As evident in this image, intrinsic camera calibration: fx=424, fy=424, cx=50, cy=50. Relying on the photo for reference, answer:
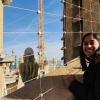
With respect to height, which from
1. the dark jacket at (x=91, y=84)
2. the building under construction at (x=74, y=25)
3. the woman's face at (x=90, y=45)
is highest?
the building under construction at (x=74, y=25)

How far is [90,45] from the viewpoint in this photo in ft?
4.14

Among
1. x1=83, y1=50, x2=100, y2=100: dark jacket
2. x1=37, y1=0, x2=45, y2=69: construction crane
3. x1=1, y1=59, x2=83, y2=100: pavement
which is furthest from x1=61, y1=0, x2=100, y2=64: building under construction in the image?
x1=83, y1=50, x2=100, y2=100: dark jacket

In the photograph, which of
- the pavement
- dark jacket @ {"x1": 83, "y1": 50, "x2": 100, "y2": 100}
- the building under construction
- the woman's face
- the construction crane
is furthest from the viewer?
the building under construction

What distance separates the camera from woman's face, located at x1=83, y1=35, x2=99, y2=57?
1248mm

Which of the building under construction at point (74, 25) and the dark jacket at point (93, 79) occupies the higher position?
the building under construction at point (74, 25)

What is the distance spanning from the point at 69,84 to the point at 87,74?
0.14 metres

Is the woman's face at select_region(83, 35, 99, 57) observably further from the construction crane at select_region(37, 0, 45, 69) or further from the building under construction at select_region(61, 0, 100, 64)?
the building under construction at select_region(61, 0, 100, 64)

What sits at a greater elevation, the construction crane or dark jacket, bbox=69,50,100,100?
the construction crane

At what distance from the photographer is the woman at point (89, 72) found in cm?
115

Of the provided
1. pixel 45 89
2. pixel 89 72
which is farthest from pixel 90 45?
pixel 45 89

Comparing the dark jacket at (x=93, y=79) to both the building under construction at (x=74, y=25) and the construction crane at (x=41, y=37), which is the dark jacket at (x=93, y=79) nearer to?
the construction crane at (x=41, y=37)

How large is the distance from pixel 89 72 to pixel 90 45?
0.11 m

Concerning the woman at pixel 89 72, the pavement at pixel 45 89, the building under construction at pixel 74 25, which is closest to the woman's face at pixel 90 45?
the woman at pixel 89 72

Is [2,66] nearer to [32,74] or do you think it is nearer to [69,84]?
[32,74]
